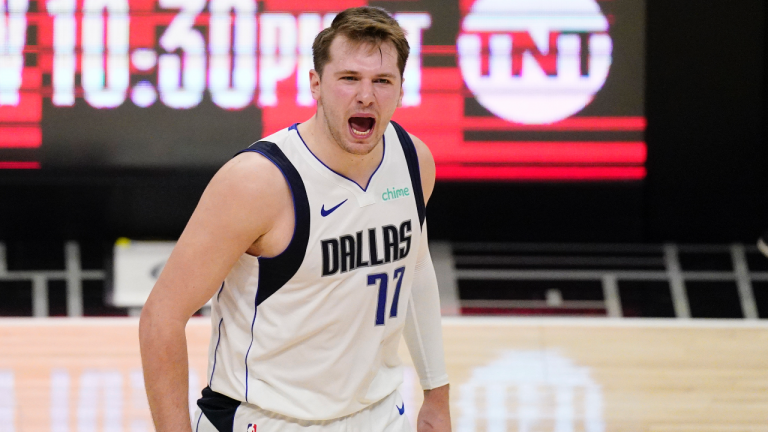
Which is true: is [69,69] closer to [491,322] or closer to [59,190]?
[59,190]

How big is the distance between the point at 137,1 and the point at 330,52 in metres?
5.08

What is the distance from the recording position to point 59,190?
21.1ft

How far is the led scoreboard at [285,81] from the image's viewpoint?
620cm

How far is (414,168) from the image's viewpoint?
1.77 meters

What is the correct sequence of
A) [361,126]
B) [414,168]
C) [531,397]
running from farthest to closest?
[531,397] < [414,168] < [361,126]

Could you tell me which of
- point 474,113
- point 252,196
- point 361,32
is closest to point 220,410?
point 252,196

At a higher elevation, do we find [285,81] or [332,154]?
[285,81]

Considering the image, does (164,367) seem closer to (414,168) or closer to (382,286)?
(382,286)

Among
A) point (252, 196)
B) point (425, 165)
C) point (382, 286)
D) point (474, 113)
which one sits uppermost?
point (474, 113)

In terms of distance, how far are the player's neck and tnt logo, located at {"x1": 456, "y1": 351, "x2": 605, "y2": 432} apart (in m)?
2.03

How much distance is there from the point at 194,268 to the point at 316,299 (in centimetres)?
22

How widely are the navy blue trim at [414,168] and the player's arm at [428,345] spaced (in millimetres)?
119

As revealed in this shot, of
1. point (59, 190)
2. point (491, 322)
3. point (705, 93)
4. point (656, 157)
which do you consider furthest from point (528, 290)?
point (59, 190)

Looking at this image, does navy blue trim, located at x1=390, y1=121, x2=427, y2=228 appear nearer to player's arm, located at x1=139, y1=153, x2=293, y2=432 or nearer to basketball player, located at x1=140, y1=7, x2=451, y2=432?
basketball player, located at x1=140, y1=7, x2=451, y2=432
